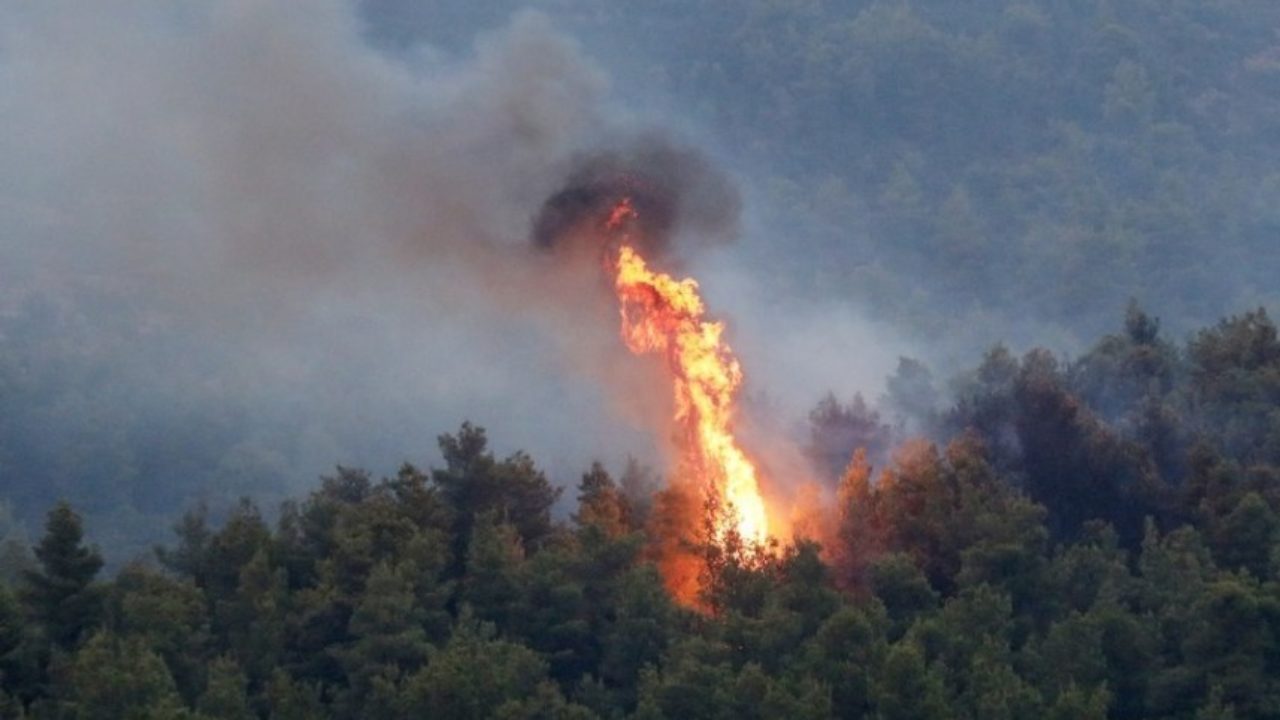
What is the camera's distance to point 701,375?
59.1 m

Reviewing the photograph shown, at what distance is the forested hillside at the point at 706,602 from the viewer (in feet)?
166

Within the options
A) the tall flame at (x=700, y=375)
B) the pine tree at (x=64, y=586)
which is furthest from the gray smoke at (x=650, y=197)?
the pine tree at (x=64, y=586)

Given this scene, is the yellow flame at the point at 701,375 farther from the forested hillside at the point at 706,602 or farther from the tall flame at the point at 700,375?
the forested hillside at the point at 706,602

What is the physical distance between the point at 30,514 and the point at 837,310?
6550 cm

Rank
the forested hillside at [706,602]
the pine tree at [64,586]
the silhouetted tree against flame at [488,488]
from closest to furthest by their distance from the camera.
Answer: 1. the forested hillside at [706,602]
2. the pine tree at [64,586]
3. the silhouetted tree against flame at [488,488]

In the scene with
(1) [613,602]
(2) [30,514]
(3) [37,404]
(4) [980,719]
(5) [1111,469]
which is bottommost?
A: (4) [980,719]

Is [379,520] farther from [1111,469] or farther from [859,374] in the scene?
[859,374]

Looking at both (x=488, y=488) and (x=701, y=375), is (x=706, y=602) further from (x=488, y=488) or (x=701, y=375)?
(x=488, y=488)

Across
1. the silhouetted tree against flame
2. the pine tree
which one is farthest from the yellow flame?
the pine tree

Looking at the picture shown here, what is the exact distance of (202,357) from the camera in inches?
5561

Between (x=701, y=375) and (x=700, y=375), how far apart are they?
2 centimetres

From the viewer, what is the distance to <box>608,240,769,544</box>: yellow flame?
59.1 metres

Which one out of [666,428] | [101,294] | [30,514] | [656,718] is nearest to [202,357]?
[101,294]

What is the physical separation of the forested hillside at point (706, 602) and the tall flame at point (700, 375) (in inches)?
48.0
